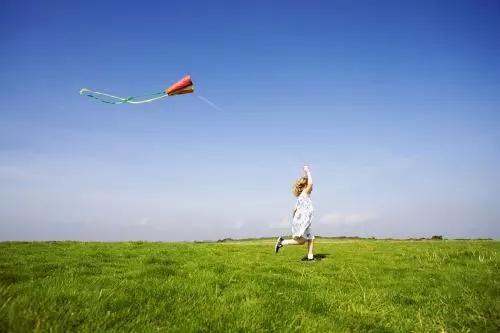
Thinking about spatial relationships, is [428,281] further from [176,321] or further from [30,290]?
[30,290]

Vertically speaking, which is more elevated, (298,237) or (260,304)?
(298,237)

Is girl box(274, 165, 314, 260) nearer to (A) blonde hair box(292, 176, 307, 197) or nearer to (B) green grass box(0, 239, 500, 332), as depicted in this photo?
(A) blonde hair box(292, 176, 307, 197)

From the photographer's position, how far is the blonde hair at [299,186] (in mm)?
15641

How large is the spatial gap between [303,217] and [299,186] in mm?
1316

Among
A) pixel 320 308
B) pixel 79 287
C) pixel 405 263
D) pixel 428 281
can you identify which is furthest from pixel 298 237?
pixel 79 287


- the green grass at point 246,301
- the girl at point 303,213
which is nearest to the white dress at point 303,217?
the girl at point 303,213

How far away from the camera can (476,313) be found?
6031 millimetres

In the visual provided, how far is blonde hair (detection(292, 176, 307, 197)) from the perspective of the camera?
1564 cm

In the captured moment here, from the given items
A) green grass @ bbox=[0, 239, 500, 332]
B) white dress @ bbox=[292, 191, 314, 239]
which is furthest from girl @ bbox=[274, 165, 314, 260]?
green grass @ bbox=[0, 239, 500, 332]

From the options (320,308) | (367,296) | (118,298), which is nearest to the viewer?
(118,298)

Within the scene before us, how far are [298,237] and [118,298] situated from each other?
10.3 m

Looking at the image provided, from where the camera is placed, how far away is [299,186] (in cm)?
1578

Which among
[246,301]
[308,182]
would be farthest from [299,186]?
[246,301]

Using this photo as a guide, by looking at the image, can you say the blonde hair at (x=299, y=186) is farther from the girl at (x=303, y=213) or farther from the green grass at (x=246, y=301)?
the green grass at (x=246, y=301)
